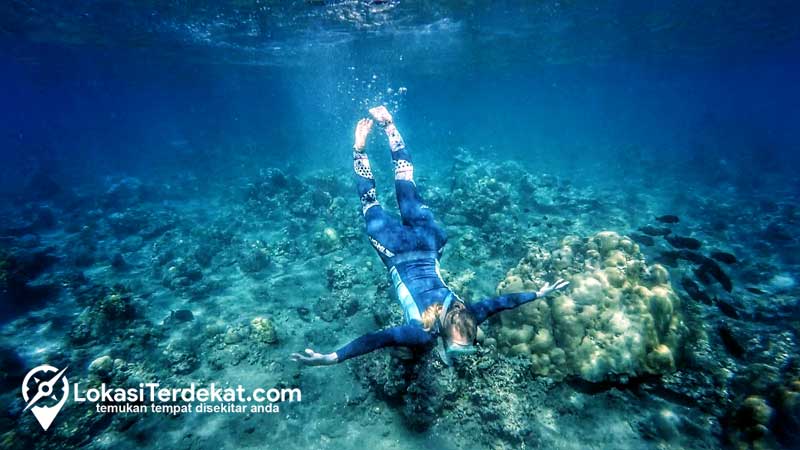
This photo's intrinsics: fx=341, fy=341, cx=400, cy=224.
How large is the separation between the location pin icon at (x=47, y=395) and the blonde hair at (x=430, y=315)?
23.0 ft

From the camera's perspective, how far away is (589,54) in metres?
34.9

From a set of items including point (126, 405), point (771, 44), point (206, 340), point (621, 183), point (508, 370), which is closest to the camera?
point (508, 370)

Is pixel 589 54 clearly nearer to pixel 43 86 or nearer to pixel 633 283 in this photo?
pixel 633 283

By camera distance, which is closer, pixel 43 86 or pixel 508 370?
pixel 508 370

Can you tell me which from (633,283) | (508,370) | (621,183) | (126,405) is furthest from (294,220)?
(621,183)

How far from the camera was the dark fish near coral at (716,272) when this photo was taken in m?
8.38

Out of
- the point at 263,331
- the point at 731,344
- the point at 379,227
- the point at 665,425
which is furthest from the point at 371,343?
the point at 731,344

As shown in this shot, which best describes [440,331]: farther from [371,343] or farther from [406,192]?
[406,192]

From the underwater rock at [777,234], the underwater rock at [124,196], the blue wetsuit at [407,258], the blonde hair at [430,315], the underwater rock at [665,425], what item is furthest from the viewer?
the underwater rock at [124,196]

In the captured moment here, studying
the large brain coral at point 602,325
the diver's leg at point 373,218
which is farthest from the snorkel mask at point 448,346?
the large brain coral at point 602,325

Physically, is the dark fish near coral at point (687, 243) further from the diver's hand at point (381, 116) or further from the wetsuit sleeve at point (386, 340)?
the wetsuit sleeve at point (386, 340)

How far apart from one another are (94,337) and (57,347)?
0.86m

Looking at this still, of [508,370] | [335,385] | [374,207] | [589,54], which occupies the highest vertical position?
[589,54]

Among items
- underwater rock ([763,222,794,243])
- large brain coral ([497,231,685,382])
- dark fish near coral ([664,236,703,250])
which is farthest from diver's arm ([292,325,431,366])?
underwater rock ([763,222,794,243])
